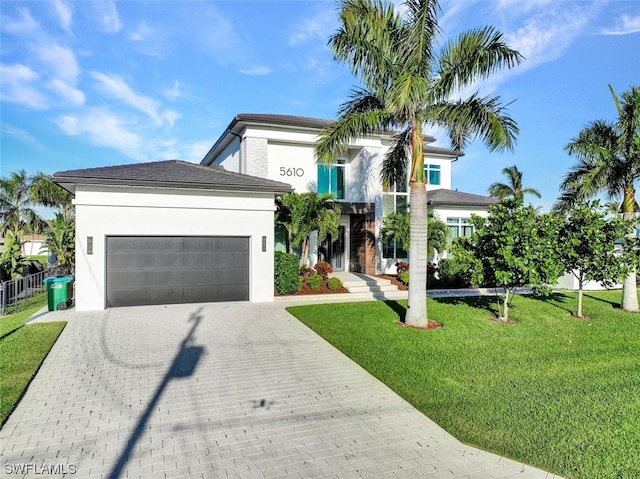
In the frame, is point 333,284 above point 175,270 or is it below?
below

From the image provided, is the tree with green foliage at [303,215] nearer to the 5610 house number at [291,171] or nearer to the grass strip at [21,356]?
the 5610 house number at [291,171]

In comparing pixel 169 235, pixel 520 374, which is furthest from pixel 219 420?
pixel 169 235

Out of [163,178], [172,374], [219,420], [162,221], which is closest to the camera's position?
[219,420]

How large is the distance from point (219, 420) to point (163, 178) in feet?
29.0

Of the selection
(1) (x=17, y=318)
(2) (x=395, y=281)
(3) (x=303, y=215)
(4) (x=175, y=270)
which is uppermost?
(3) (x=303, y=215)

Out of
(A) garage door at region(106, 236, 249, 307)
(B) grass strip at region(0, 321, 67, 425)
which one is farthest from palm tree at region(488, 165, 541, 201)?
(B) grass strip at region(0, 321, 67, 425)

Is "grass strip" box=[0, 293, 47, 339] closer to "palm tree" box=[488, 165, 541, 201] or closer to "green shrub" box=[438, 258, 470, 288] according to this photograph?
"green shrub" box=[438, 258, 470, 288]

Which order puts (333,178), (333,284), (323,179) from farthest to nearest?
(333,178)
(323,179)
(333,284)

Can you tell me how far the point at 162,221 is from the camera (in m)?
11.6

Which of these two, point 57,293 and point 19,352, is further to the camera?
point 57,293

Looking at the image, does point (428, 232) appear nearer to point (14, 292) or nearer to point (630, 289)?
point (630, 289)

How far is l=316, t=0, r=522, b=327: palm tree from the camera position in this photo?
872cm

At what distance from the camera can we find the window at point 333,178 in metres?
17.9

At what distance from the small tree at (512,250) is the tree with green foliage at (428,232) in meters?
5.22
